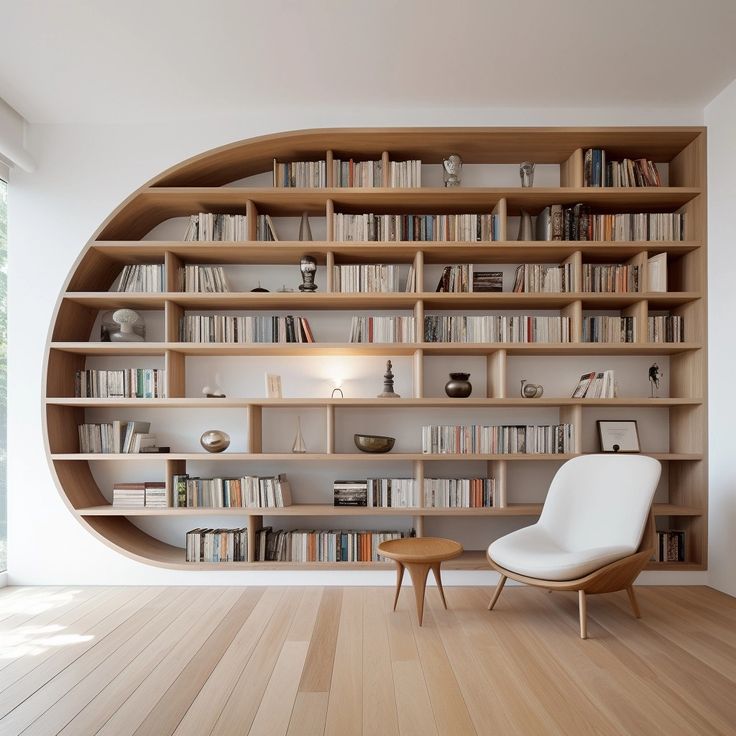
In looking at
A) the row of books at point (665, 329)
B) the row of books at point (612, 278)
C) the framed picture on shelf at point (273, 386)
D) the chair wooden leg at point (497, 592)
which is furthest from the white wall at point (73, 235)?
the row of books at point (665, 329)

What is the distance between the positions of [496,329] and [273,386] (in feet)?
5.19

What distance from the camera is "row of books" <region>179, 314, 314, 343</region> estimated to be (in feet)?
13.3

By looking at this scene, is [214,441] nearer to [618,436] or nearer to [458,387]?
[458,387]

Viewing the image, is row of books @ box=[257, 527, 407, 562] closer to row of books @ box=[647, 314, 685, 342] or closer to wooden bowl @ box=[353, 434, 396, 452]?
wooden bowl @ box=[353, 434, 396, 452]

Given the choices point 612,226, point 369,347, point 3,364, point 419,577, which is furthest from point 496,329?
point 3,364

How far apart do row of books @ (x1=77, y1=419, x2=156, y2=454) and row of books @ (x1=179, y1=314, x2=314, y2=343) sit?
28.7 inches

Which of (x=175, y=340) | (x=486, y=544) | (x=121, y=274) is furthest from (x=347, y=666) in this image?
(x=121, y=274)

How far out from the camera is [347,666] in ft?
8.58

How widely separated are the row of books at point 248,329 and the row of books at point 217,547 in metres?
1.32

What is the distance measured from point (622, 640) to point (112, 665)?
2.42 meters

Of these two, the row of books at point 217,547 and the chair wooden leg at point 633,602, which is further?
the row of books at point 217,547

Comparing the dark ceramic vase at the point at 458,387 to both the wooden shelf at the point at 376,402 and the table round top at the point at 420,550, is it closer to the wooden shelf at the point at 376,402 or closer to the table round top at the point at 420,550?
the wooden shelf at the point at 376,402

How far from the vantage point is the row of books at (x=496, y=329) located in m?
4.02

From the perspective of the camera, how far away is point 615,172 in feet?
13.3
